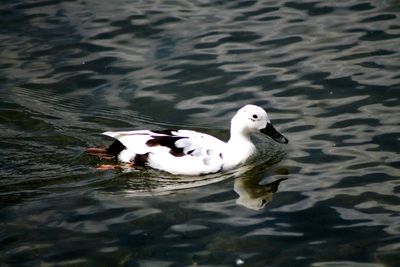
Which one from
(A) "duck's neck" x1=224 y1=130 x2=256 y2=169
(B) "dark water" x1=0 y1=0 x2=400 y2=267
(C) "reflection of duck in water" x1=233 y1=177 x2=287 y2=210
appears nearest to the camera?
(B) "dark water" x1=0 y1=0 x2=400 y2=267

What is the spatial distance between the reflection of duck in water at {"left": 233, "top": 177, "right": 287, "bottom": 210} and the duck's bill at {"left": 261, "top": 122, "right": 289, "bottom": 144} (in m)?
0.67

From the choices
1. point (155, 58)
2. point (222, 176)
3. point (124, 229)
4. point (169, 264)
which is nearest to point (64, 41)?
point (155, 58)

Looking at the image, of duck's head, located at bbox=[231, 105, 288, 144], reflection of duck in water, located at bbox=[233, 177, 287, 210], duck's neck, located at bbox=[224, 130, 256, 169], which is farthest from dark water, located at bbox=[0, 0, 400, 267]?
duck's head, located at bbox=[231, 105, 288, 144]

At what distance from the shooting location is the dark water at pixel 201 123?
8195mm

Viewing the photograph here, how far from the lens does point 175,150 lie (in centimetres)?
1010

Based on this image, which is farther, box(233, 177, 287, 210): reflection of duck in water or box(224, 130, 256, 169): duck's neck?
box(224, 130, 256, 169): duck's neck

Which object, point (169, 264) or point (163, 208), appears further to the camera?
point (163, 208)

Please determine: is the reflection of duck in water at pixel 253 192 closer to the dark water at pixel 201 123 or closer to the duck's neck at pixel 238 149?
the dark water at pixel 201 123

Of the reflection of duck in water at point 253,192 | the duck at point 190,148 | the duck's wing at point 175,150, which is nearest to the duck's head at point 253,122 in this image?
the duck at point 190,148

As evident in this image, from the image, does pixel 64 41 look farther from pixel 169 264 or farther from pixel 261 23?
pixel 169 264

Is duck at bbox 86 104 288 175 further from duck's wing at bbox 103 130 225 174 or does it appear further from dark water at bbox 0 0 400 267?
dark water at bbox 0 0 400 267

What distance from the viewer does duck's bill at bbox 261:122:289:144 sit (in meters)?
10.2

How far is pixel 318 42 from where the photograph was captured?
13.4 m

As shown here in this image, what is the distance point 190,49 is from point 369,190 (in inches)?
212
